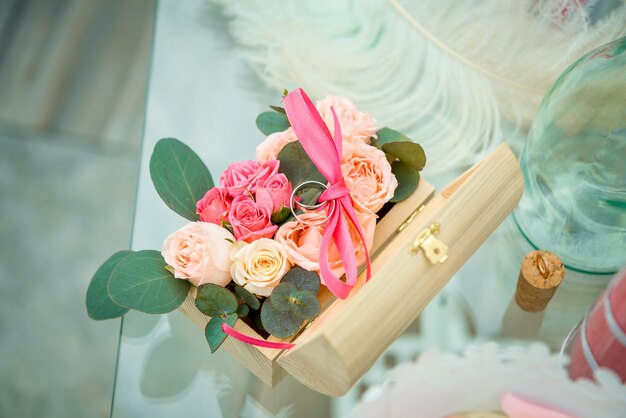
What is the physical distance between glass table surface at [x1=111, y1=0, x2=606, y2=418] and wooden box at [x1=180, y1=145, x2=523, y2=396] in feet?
0.30

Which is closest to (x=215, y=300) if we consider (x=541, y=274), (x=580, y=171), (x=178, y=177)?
(x=178, y=177)

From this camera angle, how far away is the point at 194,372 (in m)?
0.64

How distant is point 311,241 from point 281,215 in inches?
1.3

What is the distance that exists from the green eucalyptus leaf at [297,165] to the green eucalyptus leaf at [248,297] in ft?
0.33

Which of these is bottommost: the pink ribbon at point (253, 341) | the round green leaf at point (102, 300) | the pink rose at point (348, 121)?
the round green leaf at point (102, 300)

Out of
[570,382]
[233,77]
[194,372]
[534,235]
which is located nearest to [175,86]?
[233,77]

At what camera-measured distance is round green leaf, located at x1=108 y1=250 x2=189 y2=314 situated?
516mm

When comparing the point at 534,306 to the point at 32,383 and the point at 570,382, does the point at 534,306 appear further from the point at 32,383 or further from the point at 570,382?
the point at 32,383

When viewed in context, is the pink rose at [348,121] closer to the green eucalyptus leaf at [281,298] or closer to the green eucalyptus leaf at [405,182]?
the green eucalyptus leaf at [405,182]

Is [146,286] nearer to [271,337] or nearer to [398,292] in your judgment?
[271,337]

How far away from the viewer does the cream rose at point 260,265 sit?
493 millimetres

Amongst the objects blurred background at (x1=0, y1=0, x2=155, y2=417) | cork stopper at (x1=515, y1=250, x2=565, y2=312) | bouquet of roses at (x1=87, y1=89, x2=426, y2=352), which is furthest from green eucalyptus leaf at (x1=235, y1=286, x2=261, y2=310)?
blurred background at (x1=0, y1=0, x2=155, y2=417)

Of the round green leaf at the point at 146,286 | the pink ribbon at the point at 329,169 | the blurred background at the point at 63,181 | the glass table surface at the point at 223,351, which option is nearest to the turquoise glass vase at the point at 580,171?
the glass table surface at the point at 223,351

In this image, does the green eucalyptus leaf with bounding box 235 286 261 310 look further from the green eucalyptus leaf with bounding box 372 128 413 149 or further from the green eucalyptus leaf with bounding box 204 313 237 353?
the green eucalyptus leaf with bounding box 372 128 413 149
